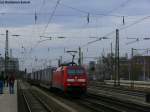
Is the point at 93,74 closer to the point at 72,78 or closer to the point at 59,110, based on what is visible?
the point at 72,78

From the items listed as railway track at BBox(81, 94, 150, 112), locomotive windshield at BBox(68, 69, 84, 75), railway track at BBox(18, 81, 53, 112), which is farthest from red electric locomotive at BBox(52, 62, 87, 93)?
railway track at BBox(81, 94, 150, 112)

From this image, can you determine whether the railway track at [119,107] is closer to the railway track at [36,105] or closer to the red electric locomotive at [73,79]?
the railway track at [36,105]

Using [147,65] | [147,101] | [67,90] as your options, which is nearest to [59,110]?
[147,101]

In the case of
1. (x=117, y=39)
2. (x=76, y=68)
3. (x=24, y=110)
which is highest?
(x=117, y=39)

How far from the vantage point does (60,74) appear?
41969mm

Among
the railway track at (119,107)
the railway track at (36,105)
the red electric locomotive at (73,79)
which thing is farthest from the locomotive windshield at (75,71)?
the railway track at (119,107)

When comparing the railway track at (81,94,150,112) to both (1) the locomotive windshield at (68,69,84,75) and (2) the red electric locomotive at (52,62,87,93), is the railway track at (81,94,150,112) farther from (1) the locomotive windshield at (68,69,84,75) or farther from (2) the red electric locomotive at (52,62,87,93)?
(1) the locomotive windshield at (68,69,84,75)

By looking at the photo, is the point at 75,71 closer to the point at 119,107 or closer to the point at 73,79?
the point at 73,79

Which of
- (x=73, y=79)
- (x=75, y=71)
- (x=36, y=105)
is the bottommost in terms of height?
(x=36, y=105)

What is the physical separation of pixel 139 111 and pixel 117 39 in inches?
1687

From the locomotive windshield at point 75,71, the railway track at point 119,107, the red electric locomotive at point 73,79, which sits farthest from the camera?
the locomotive windshield at point 75,71

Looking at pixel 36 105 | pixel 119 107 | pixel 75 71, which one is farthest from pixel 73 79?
pixel 119 107

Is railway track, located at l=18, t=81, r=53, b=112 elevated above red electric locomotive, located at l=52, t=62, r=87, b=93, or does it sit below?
below

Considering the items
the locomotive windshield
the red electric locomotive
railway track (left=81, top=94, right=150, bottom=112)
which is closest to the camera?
railway track (left=81, top=94, right=150, bottom=112)
